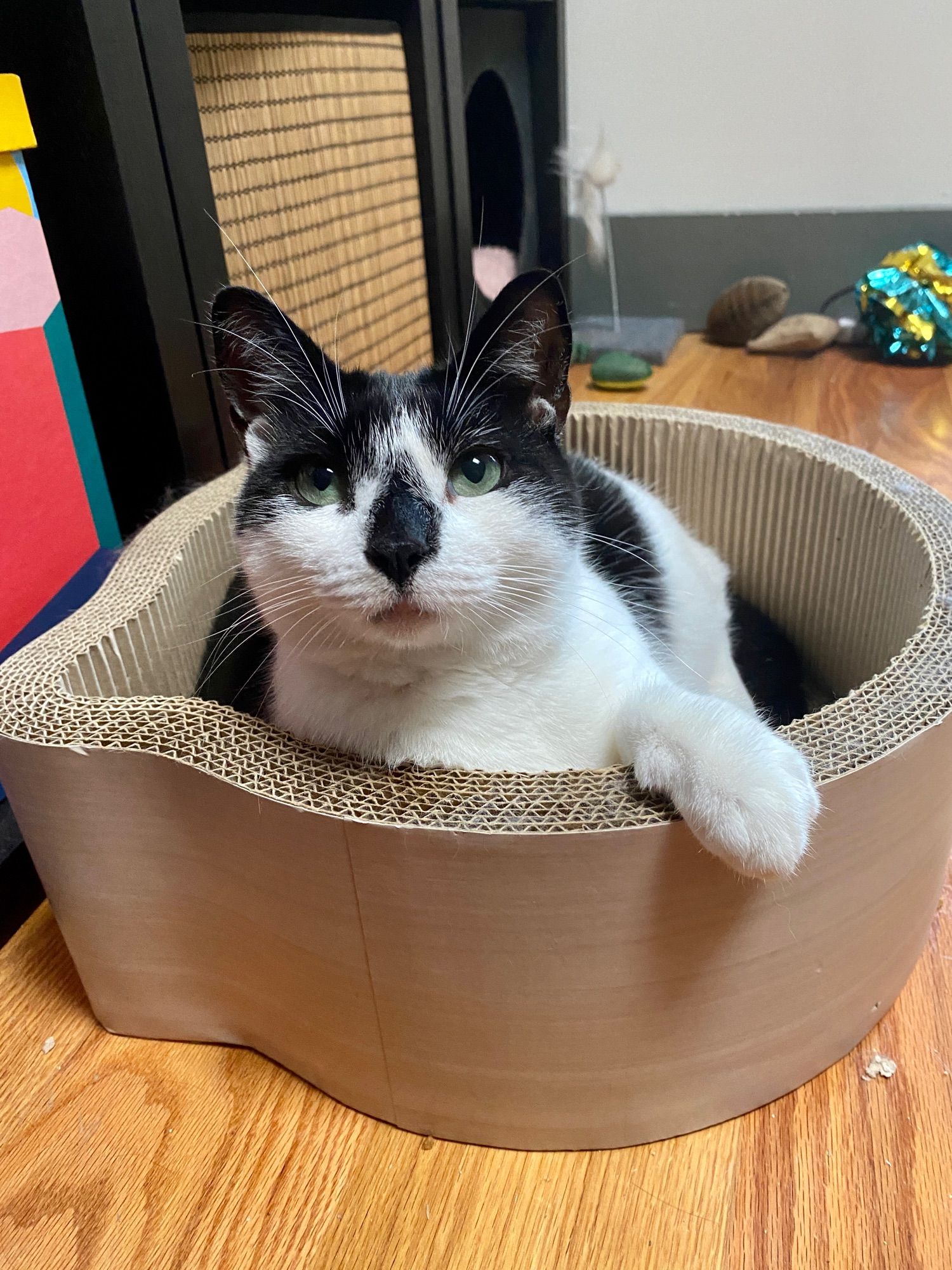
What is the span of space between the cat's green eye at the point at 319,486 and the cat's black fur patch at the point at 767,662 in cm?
66

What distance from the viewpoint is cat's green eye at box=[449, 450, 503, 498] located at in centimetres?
72

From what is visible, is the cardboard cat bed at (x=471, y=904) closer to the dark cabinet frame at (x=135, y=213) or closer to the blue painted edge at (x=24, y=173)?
the dark cabinet frame at (x=135, y=213)

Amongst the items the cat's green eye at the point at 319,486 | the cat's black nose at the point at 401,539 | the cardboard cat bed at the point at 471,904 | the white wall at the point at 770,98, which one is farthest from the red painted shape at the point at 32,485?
the white wall at the point at 770,98

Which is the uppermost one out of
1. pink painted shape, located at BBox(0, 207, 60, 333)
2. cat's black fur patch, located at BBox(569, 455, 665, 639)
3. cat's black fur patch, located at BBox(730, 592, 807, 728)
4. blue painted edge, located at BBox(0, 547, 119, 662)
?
pink painted shape, located at BBox(0, 207, 60, 333)

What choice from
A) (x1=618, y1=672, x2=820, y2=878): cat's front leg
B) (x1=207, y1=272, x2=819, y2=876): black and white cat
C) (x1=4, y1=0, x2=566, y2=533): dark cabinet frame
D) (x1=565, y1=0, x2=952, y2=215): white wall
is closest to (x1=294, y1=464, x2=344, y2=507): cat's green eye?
(x1=207, y1=272, x2=819, y2=876): black and white cat

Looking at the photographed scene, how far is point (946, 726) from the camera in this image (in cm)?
73

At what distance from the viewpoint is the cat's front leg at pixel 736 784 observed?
0.62 meters

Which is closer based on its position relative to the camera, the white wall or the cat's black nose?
the cat's black nose

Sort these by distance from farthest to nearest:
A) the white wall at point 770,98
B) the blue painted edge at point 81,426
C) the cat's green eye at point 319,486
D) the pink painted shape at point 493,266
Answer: the pink painted shape at point 493,266 → the white wall at point 770,98 → the blue painted edge at point 81,426 → the cat's green eye at point 319,486

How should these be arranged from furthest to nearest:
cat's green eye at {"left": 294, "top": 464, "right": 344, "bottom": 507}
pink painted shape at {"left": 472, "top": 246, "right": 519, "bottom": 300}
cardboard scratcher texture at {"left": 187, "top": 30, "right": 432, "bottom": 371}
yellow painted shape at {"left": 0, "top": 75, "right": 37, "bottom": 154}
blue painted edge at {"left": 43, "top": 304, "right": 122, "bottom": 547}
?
1. pink painted shape at {"left": 472, "top": 246, "right": 519, "bottom": 300}
2. cardboard scratcher texture at {"left": 187, "top": 30, "right": 432, "bottom": 371}
3. blue painted edge at {"left": 43, "top": 304, "right": 122, "bottom": 547}
4. yellow painted shape at {"left": 0, "top": 75, "right": 37, "bottom": 154}
5. cat's green eye at {"left": 294, "top": 464, "right": 344, "bottom": 507}

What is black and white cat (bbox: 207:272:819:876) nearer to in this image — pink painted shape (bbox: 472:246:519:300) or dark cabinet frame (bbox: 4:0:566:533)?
dark cabinet frame (bbox: 4:0:566:533)

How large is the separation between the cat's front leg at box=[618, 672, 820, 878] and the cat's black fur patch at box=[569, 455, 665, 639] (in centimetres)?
34

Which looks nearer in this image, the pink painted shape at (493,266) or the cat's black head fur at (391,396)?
the cat's black head fur at (391,396)

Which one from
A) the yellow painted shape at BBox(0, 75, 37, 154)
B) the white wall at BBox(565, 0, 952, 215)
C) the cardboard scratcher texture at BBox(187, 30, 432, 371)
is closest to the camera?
the yellow painted shape at BBox(0, 75, 37, 154)
